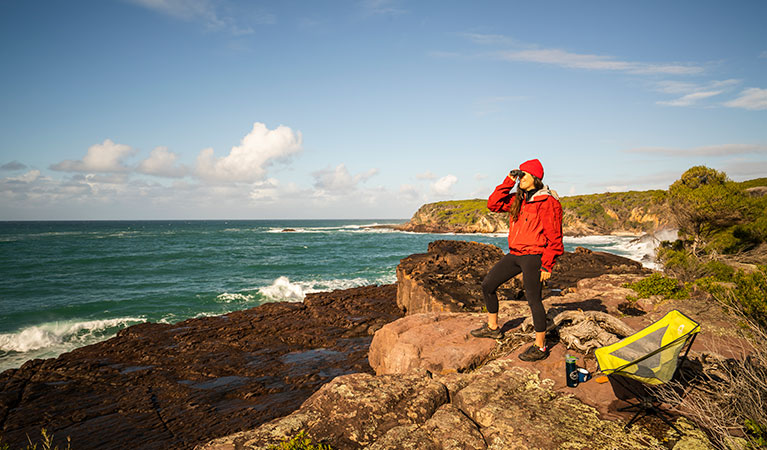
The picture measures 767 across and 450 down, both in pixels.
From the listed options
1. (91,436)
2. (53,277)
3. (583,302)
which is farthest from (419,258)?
(53,277)

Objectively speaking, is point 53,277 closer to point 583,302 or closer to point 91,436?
point 91,436

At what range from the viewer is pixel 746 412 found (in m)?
3.29

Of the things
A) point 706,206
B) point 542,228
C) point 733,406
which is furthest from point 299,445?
point 706,206

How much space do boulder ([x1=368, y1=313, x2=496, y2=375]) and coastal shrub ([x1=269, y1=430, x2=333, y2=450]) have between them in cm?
257

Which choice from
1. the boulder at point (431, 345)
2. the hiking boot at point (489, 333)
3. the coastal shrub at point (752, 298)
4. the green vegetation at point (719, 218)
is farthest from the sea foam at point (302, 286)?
the coastal shrub at point (752, 298)

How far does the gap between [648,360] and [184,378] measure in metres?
10.4

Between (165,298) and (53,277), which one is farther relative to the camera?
(53,277)

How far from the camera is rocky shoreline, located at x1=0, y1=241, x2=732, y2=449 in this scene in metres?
3.59

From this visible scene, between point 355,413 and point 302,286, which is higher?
point 355,413

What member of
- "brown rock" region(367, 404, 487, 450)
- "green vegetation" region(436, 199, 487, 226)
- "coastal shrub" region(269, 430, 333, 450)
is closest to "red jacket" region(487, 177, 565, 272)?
"brown rock" region(367, 404, 487, 450)

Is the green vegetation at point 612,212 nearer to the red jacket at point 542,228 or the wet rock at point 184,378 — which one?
the wet rock at point 184,378

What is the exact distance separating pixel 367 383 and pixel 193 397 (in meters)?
6.22

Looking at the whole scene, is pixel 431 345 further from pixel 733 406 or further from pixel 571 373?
pixel 733 406

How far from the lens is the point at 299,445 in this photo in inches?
129
